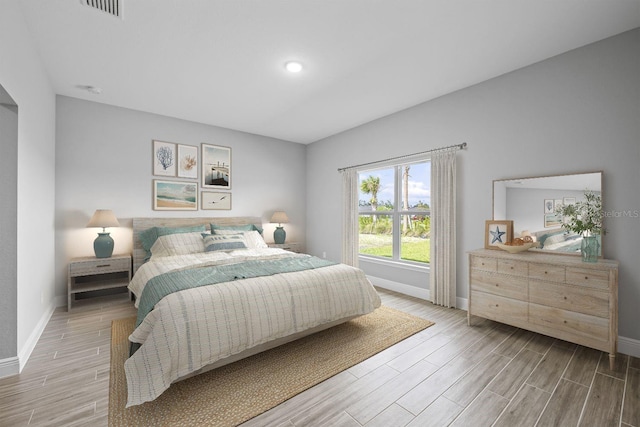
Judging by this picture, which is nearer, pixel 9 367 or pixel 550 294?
pixel 9 367

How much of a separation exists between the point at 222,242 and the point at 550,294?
360 cm

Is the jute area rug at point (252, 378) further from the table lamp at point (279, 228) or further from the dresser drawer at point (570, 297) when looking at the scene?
the table lamp at point (279, 228)

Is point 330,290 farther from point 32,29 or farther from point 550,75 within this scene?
point 32,29

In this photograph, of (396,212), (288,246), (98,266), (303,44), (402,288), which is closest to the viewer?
(303,44)

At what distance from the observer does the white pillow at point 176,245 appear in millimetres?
3645

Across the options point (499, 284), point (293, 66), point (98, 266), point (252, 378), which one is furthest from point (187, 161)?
point (499, 284)

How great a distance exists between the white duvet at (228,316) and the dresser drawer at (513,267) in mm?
1245

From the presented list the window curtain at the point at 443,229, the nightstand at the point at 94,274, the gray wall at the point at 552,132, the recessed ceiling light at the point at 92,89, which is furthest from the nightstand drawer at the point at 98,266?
the window curtain at the point at 443,229

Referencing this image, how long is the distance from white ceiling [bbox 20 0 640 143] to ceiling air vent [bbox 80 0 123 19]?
0.05 m

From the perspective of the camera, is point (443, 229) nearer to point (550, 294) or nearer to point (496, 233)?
point (496, 233)

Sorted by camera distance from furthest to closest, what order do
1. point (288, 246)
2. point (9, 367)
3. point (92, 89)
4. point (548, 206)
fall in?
point (288, 246) < point (92, 89) < point (548, 206) < point (9, 367)

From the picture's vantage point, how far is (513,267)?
2.61 m

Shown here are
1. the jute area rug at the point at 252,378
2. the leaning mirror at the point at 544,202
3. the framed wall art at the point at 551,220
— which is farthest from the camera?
the framed wall art at the point at 551,220

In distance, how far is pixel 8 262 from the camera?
2.01 meters
